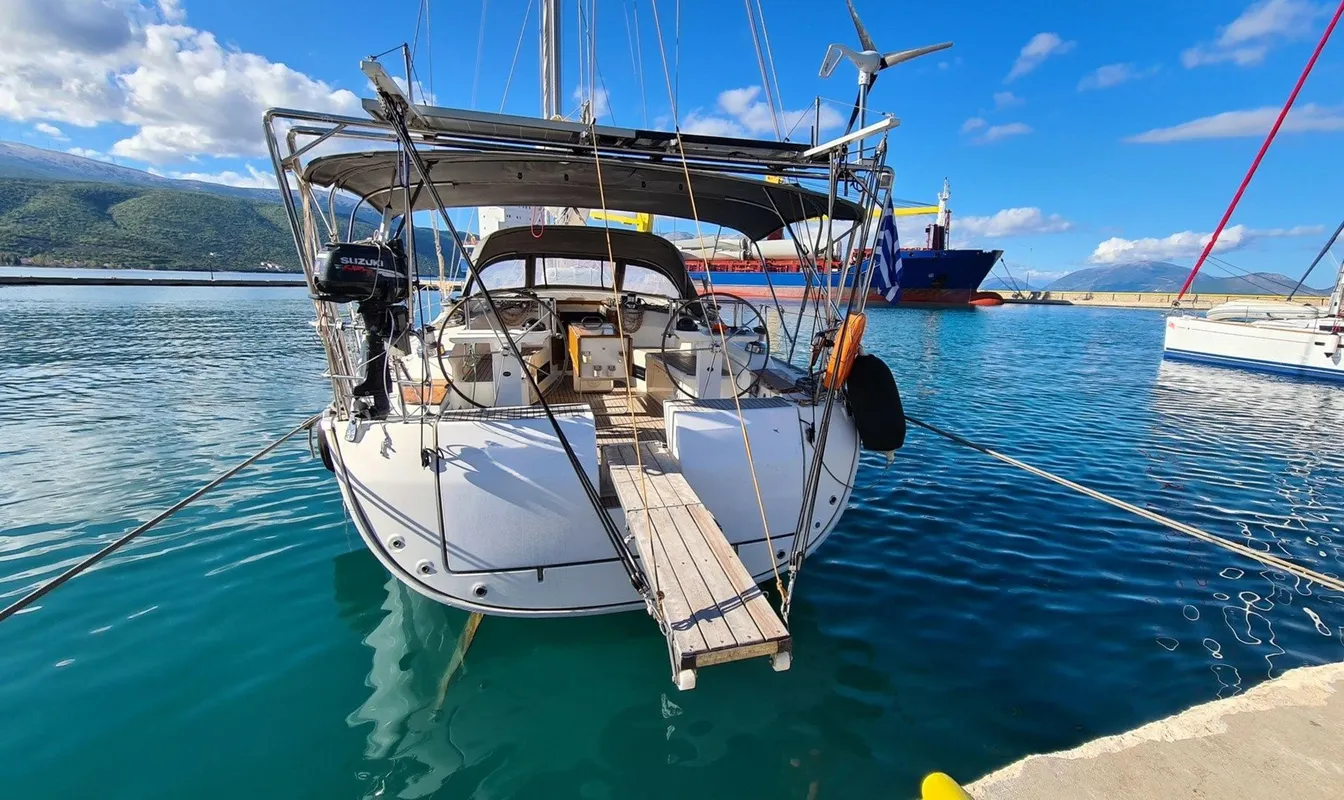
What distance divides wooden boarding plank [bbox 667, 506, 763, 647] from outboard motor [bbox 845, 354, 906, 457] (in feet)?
6.06

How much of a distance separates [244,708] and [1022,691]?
15.5ft

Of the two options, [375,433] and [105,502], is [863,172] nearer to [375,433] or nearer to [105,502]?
[375,433]

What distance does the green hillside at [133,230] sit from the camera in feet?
341

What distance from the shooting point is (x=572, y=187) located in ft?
17.9

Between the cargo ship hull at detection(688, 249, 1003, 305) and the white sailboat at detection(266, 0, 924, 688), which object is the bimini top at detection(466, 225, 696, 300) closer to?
the white sailboat at detection(266, 0, 924, 688)

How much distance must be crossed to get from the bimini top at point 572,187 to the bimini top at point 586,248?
0.36 m

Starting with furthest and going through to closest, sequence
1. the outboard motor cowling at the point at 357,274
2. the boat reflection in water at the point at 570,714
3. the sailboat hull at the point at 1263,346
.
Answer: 1. the sailboat hull at the point at 1263,346
2. the outboard motor cowling at the point at 357,274
3. the boat reflection in water at the point at 570,714

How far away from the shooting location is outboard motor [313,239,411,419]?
4016 millimetres

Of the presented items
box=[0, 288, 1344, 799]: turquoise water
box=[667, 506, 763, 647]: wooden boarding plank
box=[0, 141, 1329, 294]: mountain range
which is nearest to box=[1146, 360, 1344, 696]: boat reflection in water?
box=[0, 288, 1344, 799]: turquoise water

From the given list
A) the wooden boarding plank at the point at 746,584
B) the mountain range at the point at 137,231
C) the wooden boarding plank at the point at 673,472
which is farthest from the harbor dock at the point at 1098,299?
the wooden boarding plank at the point at 746,584

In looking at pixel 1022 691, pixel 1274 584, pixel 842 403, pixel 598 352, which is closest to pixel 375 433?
pixel 598 352

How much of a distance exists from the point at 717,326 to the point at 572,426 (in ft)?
9.61

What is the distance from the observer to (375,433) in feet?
12.5

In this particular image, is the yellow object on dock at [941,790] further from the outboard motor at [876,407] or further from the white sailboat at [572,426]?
the outboard motor at [876,407]
